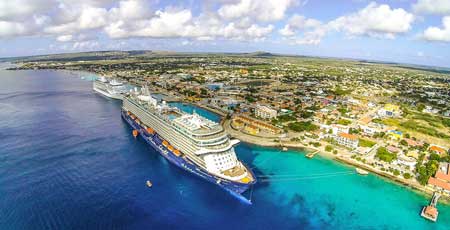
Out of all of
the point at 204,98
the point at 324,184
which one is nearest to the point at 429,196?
the point at 324,184

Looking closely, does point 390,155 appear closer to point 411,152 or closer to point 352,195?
point 411,152

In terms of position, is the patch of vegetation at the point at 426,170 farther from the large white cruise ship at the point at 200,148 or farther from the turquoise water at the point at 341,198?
the large white cruise ship at the point at 200,148

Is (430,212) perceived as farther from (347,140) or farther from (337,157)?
(347,140)

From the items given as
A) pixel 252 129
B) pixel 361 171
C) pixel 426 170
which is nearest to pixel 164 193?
pixel 252 129

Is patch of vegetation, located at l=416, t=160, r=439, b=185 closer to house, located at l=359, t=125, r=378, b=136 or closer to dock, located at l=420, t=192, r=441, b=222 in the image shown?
dock, located at l=420, t=192, r=441, b=222

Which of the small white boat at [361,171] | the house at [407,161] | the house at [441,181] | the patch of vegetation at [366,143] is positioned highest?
the patch of vegetation at [366,143]

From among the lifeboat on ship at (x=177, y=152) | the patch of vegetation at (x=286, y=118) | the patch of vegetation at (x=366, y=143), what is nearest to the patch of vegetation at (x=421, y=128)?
the patch of vegetation at (x=366, y=143)

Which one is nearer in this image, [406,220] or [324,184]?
[406,220]
